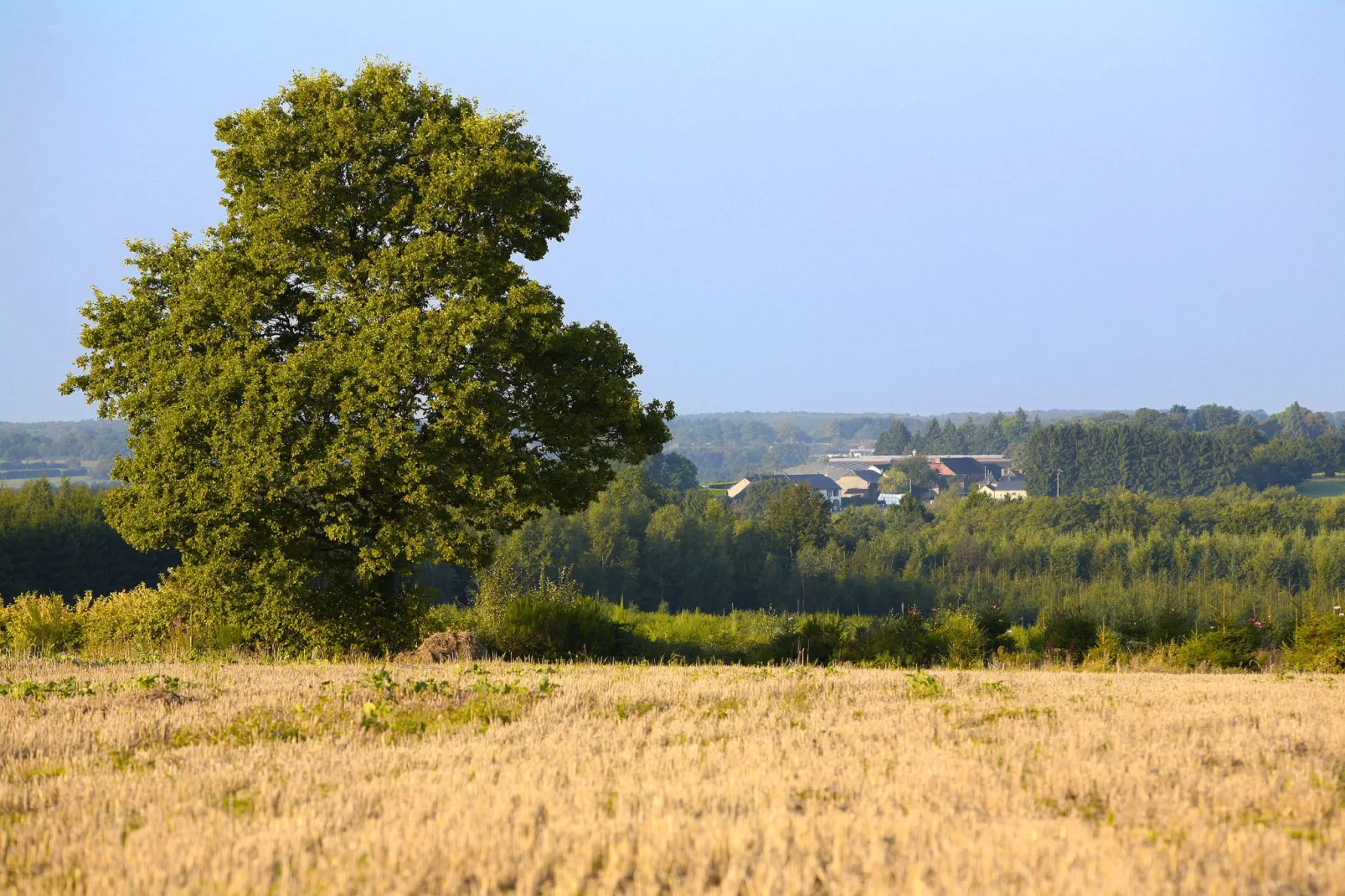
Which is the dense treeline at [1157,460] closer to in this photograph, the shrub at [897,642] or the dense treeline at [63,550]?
the dense treeline at [63,550]

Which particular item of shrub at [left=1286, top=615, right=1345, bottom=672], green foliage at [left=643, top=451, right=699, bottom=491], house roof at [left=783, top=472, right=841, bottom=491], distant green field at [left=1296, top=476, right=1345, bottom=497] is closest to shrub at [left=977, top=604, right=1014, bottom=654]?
shrub at [left=1286, top=615, right=1345, bottom=672]

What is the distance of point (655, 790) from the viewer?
636 cm

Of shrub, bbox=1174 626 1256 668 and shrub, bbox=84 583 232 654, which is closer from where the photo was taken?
shrub, bbox=1174 626 1256 668

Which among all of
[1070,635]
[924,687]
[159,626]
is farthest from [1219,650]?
[159,626]

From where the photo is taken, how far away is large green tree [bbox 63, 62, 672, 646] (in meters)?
17.2

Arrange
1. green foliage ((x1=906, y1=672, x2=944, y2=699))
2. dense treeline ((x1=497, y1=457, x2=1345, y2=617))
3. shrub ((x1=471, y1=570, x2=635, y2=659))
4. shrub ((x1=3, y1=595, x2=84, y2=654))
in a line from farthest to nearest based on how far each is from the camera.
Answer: dense treeline ((x1=497, y1=457, x2=1345, y2=617)), shrub ((x1=3, y1=595, x2=84, y2=654)), shrub ((x1=471, y1=570, x2=635, y2=659)), green foliage ((x1=906, y1=672, x2=944, y2=699))

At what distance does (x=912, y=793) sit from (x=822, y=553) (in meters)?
82.2

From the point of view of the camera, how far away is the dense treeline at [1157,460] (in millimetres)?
160750

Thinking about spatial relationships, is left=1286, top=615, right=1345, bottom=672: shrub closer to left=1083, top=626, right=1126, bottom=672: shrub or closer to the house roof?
left=1083, top=626, right=1126, bottom=672: shrub

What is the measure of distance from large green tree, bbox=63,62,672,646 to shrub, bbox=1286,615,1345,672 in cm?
1067

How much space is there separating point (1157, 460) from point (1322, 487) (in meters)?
27.7

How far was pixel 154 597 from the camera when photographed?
21.1 meters

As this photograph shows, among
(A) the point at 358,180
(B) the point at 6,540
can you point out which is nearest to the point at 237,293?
(A) the point at 358,180

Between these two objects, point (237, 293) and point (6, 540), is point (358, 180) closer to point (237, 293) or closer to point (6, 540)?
point (237, 293)
